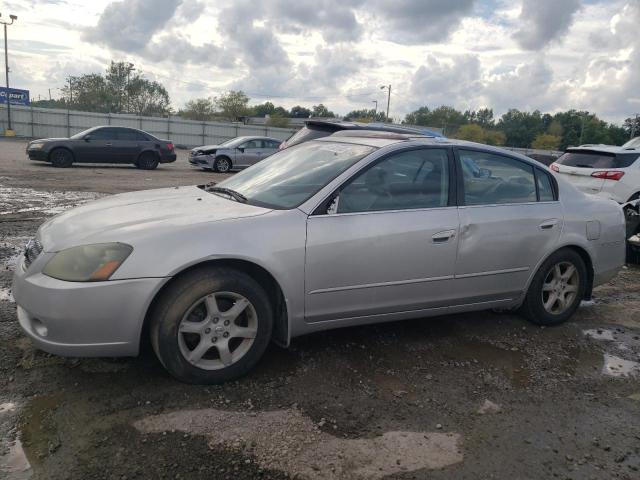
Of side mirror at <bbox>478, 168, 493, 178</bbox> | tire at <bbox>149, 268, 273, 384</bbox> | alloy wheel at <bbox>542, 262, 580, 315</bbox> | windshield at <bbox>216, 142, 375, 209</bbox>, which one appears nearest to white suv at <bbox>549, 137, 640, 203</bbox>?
alloy wheel at <bbox>542, 262, 580, 315</bbox>

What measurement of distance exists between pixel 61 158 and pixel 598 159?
47.8 feet

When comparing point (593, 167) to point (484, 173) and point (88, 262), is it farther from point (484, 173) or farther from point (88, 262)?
point (88, 262)

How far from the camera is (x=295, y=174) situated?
3.93m

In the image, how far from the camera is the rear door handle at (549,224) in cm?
434

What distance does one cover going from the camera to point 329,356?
147 inches

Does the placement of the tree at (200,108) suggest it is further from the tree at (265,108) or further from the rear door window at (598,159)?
the rear door window at (598,159)

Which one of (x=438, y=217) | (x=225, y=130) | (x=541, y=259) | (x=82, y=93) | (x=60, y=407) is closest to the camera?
(x=60, y=407)

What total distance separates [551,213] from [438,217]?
48.7 inches

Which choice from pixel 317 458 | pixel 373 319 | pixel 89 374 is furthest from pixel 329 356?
pixel 89 374

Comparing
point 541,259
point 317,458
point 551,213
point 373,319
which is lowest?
point 317,458

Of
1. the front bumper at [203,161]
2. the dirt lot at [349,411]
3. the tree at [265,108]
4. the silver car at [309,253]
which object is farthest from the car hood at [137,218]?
the tree at [265,108]

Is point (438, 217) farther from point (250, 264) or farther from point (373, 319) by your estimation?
point (250, 264)

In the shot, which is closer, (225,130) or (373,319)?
(373,319)

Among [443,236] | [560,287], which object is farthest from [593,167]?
[443,236]
